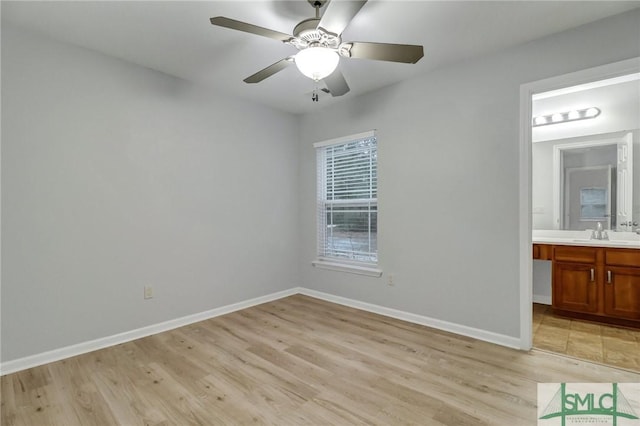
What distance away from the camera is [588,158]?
368 centimetres

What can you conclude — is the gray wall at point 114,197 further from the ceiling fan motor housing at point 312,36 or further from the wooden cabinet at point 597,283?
the wooden cabinet at point 597,283

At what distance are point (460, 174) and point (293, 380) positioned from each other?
90.7 inches

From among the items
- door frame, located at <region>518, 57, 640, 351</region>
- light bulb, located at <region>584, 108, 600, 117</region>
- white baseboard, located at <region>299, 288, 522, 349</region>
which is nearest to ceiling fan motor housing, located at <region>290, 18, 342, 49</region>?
door frame, located at <region>518, 57, 640, 351</region>

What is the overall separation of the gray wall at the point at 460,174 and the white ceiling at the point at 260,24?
20 centimetres

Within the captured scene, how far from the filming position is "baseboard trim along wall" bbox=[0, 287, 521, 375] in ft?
7.75

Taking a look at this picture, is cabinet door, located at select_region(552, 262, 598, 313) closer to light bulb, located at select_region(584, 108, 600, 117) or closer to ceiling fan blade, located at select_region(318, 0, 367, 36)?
light bulb, located at select_region(584, 108, 600, 117)

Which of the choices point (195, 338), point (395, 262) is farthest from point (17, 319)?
point (395, 262)

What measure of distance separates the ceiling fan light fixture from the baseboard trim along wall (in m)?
2.57

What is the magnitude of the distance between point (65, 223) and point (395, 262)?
3.08 metres

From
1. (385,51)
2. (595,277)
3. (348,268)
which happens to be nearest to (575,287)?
(595,277)

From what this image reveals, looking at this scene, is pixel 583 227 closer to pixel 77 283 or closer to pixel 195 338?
pixel 195 338

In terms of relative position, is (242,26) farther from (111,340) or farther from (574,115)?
(574,115)

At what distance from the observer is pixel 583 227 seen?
3709 mm

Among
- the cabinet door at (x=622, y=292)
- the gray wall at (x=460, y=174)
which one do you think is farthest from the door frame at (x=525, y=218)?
the cabinet door at (x=622, y=292)
